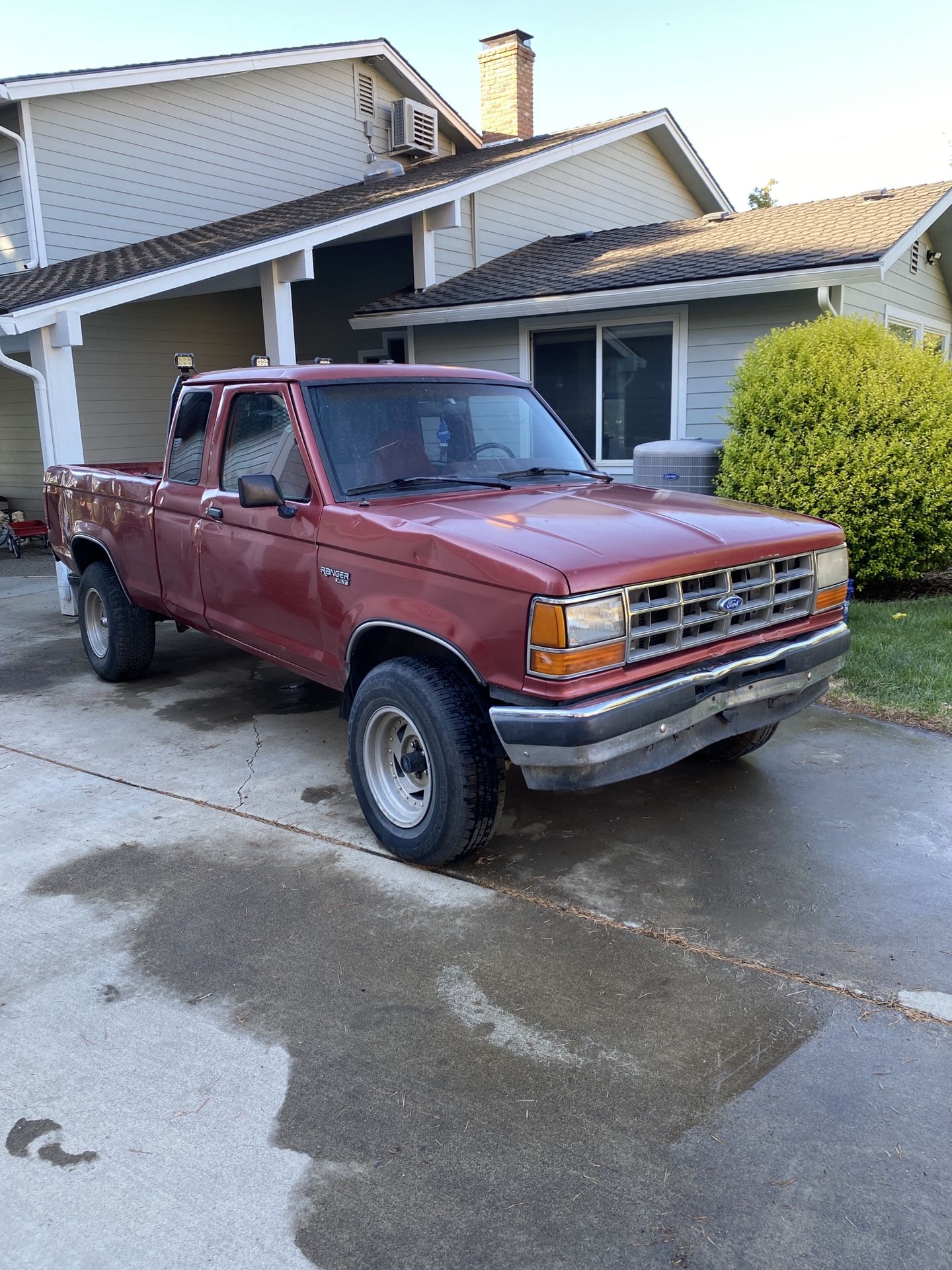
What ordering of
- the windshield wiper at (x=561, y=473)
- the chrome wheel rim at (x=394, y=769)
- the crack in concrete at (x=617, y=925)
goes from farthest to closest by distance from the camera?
the windshield wiper at (x=561, y=473), the chrome wheel rim at (x=394, y=769), the crack in concrete at (x=617, y=925)

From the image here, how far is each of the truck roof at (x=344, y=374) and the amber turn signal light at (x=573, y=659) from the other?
200cm

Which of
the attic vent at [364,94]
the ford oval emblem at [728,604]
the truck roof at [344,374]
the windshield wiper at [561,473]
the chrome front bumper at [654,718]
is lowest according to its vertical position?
the chrome front bumper at [654,718]

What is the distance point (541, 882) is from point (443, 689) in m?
0.87

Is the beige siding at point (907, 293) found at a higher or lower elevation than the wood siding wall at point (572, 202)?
lower

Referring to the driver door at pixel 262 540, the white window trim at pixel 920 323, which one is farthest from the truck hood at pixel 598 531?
the white window trim at pixel 920 323

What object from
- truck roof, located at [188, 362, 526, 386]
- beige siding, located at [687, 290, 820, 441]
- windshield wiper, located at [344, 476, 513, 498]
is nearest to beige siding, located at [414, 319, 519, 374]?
beige siding, located at [687, 290, 820, 441]

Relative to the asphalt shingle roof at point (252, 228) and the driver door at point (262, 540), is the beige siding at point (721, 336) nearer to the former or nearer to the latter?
the asphalt shingle roof at point (252, 228)

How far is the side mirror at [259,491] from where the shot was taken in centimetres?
441

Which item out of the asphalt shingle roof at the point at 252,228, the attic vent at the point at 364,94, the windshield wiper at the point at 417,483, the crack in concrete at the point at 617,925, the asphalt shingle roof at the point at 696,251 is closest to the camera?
the crack in concrete at the point at 617,925

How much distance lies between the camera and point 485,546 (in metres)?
3.68

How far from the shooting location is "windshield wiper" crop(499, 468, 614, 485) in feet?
16.4

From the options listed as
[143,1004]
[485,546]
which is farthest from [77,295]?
[143,1004]

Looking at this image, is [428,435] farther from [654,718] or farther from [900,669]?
[900,669]

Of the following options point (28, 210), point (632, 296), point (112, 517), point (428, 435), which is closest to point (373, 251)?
point (28, 210)
